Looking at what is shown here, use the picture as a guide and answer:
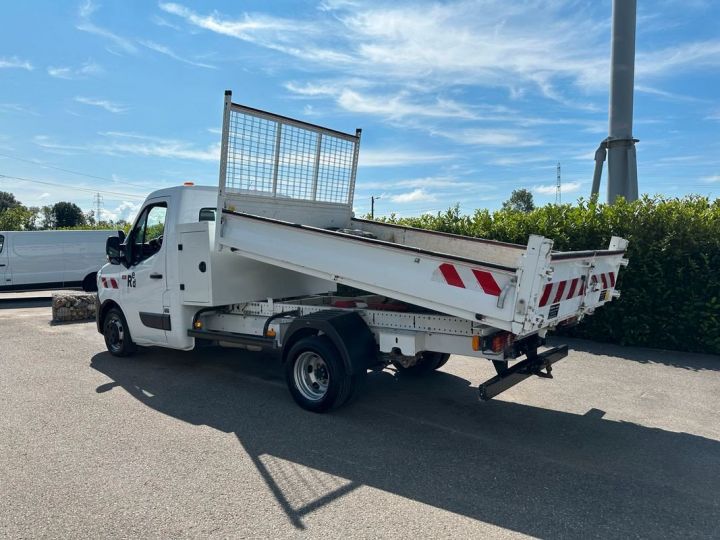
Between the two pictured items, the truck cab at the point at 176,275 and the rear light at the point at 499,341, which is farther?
the truck cab at the point at 176,275

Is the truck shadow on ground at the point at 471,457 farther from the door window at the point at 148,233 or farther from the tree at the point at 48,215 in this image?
the tree at the point at 48,215

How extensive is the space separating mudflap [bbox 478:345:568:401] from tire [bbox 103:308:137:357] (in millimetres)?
5613

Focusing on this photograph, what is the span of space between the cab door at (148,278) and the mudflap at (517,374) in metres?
4.42

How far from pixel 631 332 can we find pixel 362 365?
5509mm

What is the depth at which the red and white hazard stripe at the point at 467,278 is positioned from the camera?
415cm

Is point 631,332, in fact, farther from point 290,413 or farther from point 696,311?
point 290,413

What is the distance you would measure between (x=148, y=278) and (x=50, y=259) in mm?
11975

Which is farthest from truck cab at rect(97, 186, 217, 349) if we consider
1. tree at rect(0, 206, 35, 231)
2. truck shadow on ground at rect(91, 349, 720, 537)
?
tree at rect(0, 206, 35, 231)

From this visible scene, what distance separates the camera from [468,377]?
7020 millimetres

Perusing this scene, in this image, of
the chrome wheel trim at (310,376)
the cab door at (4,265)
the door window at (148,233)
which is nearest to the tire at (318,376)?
the chrome wheel trim at (310,376)

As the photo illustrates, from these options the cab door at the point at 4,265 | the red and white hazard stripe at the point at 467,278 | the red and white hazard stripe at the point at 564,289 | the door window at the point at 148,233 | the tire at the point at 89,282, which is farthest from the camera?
the tire at the point at 89,282

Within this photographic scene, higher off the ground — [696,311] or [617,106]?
[617,106]

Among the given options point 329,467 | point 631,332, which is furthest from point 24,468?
point 631,332

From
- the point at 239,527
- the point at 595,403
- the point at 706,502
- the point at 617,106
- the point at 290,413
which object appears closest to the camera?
the point at 239,527
